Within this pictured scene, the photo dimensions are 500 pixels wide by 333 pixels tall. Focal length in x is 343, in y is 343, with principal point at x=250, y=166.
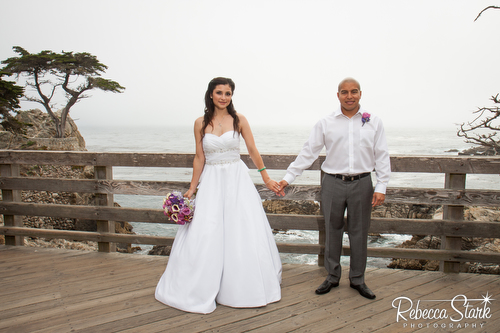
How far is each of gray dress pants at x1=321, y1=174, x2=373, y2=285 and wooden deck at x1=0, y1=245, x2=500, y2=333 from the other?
0.24 meters

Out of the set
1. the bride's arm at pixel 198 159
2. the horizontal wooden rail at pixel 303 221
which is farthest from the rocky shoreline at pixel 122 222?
the bride's arm at pixel 198 159

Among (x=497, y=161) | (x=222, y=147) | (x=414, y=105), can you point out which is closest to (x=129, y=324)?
(x=222, y=147)

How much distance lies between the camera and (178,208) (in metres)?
3.17

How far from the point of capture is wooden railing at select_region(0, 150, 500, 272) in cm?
349

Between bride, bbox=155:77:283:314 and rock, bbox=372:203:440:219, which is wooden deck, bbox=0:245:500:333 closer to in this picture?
bride, bbox=155:77:283:314

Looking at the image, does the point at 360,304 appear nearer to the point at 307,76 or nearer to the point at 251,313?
the point at 251,313

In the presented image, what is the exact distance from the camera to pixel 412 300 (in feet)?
9.87

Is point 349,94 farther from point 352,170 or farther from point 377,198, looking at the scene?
point 377,198

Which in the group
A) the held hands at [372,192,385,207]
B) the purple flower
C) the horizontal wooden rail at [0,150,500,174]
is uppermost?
the horizontal wooden rail at [0,150,500,174]

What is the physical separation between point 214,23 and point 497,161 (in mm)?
80410

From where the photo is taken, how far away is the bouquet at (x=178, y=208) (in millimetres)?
3141

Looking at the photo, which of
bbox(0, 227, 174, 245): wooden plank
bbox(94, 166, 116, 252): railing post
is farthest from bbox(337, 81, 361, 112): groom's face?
bbox(94, 166, 116, 252): railing post

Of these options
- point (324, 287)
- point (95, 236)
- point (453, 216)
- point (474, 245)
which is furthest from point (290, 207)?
point (324, 287)

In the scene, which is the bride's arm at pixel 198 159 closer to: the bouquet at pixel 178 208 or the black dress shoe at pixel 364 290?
the bouquet at pixel 178 208
